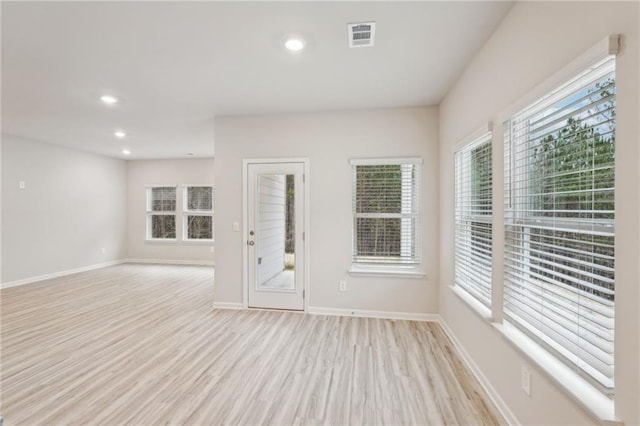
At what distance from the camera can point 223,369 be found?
259 centimetres

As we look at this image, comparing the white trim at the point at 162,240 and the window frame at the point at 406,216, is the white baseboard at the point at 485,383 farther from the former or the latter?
the white trim at the point at 162,240

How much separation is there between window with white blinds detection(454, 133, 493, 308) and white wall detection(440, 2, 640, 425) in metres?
0.19

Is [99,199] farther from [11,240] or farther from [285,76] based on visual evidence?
[285,76]

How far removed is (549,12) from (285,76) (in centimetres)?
203

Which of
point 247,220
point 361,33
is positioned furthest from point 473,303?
point 247,220

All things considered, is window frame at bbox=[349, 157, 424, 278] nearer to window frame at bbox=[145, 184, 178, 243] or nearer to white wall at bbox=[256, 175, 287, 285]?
white wall at bbox=[256, 175, 287, 285]

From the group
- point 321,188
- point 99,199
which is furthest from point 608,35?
point 99,199

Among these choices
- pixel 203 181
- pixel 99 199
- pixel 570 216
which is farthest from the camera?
pixel 203 181

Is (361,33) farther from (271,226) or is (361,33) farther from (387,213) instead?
(271,226)

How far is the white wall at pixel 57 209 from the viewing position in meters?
5.28

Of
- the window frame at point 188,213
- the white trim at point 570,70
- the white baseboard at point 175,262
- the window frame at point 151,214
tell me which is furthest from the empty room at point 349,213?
the window frame at point 151,214

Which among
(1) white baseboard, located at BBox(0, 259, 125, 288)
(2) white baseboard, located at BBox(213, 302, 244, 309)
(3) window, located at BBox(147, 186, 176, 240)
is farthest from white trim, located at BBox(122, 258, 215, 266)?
(2) white baseboard, located at BBox(213, 302, 244, 309)

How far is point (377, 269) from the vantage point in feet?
12.6

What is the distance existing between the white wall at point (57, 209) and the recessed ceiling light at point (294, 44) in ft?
18.9
